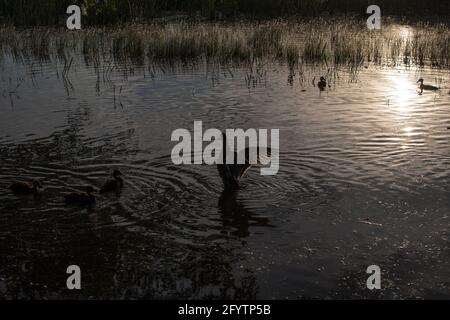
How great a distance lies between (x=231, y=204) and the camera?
28.7 feet

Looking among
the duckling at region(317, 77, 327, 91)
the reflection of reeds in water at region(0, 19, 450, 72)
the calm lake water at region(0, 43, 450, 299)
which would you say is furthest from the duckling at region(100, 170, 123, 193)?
the reflection of reeds in water at region(0, 19, 450, 72)

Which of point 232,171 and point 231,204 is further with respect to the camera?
point 232,171

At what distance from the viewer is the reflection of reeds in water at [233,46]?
2127 centimetres

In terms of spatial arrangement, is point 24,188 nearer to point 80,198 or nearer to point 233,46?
point 80,198

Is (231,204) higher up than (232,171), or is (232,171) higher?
(232,171)

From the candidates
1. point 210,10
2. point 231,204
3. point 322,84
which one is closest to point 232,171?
point 231,204

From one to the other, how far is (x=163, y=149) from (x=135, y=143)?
0.83 m

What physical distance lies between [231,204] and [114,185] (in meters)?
1.94

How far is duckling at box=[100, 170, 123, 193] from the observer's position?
8977 mm

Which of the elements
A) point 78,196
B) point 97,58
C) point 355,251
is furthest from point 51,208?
point 97,58

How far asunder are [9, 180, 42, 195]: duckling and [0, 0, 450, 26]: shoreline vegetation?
21236 mm

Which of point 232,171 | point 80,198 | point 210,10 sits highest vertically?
point 210,10

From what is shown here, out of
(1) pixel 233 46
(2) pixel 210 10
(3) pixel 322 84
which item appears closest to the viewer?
(3) pixel 322 84

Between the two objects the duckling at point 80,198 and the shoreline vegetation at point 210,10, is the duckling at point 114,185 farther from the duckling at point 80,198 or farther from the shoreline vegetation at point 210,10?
the shoreline vegetation at point 210,10
